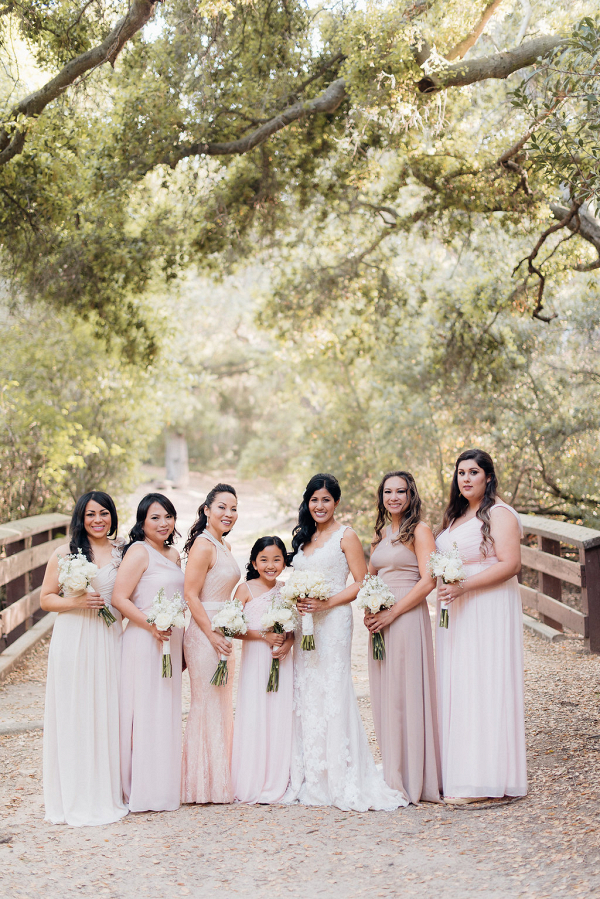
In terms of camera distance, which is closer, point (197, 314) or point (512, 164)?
point (512, 164)

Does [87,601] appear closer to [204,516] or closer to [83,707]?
[83,707]

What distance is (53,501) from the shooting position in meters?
12.0

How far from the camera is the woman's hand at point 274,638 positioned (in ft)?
15.5

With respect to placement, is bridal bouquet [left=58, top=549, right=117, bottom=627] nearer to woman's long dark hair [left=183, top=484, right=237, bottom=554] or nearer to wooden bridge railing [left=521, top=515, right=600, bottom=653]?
woman's long dark hair [left=183, top=484, right=237, bottom=554]

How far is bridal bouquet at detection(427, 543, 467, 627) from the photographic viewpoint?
14.7 ft

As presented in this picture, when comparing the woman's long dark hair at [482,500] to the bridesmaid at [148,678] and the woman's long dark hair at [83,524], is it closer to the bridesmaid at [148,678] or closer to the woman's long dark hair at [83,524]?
the bridesmaid at [148,678]

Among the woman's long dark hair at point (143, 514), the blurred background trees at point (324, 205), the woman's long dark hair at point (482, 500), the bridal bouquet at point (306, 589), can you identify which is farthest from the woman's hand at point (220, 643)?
the blurred background trees at point (324, 205)

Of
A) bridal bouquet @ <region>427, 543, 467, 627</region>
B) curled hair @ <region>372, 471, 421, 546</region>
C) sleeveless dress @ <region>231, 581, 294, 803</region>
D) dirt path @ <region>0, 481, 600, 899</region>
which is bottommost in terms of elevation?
dirt path @ <region>0, 481, 600, 899</region>

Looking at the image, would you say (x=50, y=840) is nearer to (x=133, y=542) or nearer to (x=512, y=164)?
(x=133, y=542)

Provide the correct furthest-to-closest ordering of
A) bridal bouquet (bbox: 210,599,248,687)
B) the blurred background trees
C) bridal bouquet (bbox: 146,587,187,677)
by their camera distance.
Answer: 1. the blurred background trees
2. bridal bouquet (bbox: 210,599,248,687)
3. bridal bouquet (bbox: 146,587,187,677)

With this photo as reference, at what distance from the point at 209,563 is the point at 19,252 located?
5.50 m

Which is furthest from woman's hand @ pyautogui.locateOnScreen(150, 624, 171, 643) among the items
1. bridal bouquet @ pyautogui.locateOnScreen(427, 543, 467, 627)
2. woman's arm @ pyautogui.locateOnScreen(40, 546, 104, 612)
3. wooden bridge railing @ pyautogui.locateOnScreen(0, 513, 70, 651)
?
wooden bridge railing @ pyautogui.locateOnScreen(0, 513, 70, 651)

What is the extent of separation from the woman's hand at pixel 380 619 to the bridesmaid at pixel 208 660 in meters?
0.79

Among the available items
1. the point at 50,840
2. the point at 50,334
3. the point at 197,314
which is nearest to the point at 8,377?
the point at 50,334
